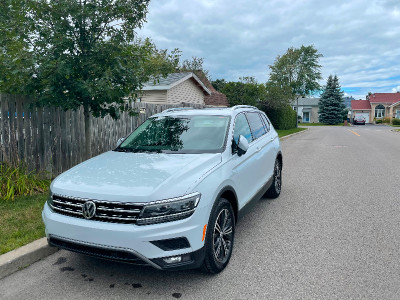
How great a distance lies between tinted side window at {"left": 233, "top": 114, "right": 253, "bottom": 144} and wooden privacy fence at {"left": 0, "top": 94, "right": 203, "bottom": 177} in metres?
4.09

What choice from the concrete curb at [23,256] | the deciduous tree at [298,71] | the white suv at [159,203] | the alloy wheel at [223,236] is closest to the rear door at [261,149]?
the white suv at [159,203]

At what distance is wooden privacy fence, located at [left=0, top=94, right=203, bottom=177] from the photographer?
612 cm

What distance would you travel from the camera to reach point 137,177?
3.16m

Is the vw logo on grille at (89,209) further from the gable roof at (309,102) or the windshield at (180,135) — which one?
the gable roof at (309,102)

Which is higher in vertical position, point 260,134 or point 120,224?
point 260,134

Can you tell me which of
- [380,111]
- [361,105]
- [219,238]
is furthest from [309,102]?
[219,238]

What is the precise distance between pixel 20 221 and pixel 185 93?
1851 centimetres

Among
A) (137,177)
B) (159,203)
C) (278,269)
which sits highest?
(137,177)

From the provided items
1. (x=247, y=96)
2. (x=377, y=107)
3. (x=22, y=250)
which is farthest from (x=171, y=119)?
(x=377, y=107)

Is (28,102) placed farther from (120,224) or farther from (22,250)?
(120,224)

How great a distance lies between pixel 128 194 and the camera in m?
2.85

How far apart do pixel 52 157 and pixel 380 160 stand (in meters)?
10.5

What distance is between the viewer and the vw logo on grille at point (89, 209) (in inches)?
114

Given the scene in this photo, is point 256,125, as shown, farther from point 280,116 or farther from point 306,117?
point 306,117
